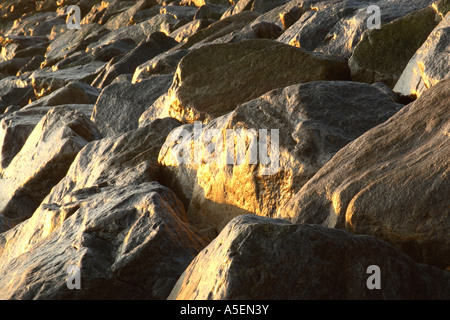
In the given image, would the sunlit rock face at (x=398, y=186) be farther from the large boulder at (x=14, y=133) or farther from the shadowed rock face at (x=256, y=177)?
the large boulder at (x=14, y=133)

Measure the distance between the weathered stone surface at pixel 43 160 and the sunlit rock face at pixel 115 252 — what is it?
162 inches

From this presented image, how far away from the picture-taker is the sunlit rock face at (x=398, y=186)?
495 centimetres

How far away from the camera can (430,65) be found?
764cm

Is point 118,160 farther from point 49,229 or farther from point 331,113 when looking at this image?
point 331,113

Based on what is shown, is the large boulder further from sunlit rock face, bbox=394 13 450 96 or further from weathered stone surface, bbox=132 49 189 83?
sunlit rock face, bbox=394 13 450 96

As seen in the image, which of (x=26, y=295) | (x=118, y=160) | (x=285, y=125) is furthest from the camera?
(x=118, y=160)

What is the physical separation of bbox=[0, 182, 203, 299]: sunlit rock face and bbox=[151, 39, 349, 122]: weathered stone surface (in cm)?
276

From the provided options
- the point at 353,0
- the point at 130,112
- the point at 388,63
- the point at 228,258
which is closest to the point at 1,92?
the point at 130,112

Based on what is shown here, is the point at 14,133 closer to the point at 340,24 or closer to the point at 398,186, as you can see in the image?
the point at 340,24

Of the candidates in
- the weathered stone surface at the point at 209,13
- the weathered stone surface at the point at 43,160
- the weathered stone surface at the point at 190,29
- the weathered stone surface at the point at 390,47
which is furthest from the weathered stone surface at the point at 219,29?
the weathered stone surface at the point at 390,47

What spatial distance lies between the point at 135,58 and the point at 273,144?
12.4m

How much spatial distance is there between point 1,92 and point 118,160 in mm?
15082

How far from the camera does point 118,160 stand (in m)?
9.01

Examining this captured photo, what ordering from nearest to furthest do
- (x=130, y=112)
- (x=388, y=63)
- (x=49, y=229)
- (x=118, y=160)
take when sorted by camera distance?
(x=49, y=229) < (x=118, y=160) < (x=388, y=63) < (x=130, y=112)
